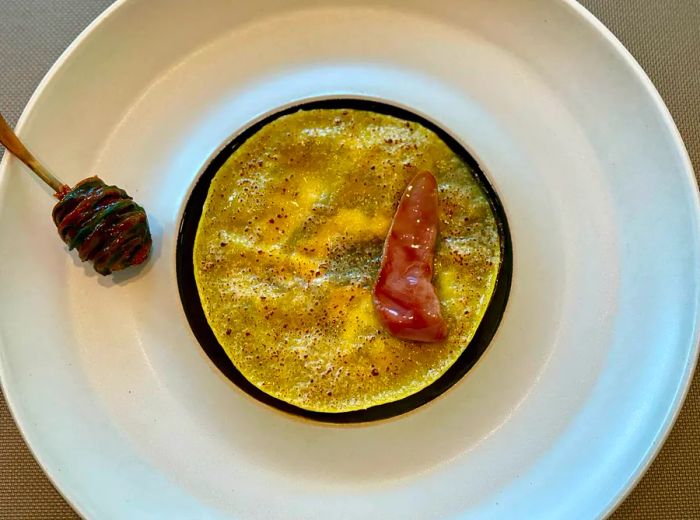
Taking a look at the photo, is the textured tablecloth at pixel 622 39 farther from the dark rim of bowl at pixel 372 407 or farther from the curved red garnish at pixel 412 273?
the curved red garnish at pixel 412 273

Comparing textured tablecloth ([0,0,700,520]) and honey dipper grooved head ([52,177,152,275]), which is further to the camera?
textured tablecloth ([0,0,700,520])

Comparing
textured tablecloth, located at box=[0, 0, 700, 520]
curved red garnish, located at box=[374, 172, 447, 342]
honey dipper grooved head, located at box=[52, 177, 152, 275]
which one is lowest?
honey dipper grooved head, located at box=[52, 177, 152, 275]

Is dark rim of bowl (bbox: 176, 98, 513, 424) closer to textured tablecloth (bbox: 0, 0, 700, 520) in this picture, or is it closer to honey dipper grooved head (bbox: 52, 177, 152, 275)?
honey dipper grooved head (bbox: 52, 177, 152, 275)

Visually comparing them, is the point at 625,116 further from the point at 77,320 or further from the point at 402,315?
the point at 77,320

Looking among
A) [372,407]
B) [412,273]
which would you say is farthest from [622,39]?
[372,407]

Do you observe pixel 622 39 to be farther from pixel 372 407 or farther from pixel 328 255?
pixel 372 407

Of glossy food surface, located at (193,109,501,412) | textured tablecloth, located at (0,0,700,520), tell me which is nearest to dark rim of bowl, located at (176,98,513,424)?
glossy food surface, located at (193,109,501,412)

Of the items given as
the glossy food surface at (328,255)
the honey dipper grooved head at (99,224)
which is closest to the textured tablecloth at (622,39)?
the honey dipper grooved head at (99,224)
